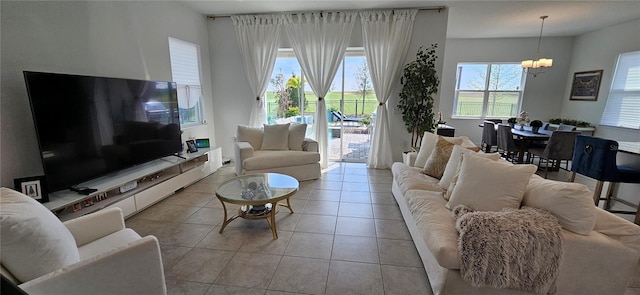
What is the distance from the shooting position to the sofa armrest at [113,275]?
1.16 metres

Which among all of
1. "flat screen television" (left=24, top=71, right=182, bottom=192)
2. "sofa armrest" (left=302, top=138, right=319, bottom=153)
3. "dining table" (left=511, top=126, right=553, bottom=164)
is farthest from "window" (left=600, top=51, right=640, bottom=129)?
"flat screen television" (left=24, top=71, right=182, bottom=192)

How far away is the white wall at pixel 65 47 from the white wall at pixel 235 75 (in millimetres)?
1081

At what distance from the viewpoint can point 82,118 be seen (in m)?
2.32

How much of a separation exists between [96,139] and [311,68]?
3194 mm

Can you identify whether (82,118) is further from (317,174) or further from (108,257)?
(317,174)

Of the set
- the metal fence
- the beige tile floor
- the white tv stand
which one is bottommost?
the beige tile floor

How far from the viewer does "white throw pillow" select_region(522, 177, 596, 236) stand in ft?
5.12

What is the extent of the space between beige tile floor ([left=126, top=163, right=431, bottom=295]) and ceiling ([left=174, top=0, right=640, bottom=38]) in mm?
2950

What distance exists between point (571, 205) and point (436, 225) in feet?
2.56

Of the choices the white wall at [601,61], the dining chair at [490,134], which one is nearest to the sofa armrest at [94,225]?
the dining chair at [490,134]

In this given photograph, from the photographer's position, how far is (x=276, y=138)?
4.24m

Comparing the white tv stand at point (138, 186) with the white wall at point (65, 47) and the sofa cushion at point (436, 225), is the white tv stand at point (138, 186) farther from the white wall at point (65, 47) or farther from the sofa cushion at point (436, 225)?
the sofa cushion at point (436, 225)

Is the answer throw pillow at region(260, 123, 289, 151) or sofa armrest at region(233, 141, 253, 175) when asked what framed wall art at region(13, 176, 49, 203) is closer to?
sofa armrest at region(233, 141, 253, 175)

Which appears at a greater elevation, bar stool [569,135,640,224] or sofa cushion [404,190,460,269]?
bar stool [569,135,640,224]
